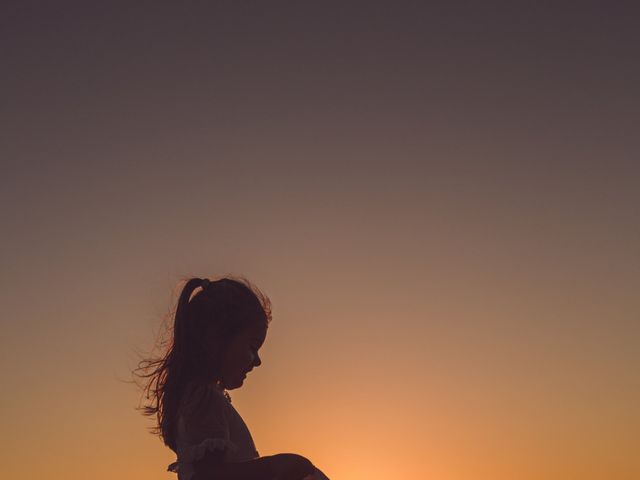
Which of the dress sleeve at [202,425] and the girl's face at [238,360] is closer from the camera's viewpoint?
the dress sleeve at [202,425]

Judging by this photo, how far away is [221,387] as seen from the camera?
172 inches

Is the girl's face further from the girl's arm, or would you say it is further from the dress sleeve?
the girl's arm

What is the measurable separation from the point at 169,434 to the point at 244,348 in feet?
1.77

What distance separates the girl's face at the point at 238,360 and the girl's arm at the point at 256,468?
1.32 ft

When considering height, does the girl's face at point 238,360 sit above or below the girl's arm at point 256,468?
above

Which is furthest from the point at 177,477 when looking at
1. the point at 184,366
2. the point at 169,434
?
the point at 184,366

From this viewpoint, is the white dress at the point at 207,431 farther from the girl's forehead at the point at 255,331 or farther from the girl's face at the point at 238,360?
the girl's forehead at the point at 255,331

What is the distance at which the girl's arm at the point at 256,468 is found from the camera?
3580 mm

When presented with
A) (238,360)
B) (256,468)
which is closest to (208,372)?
(238,360)

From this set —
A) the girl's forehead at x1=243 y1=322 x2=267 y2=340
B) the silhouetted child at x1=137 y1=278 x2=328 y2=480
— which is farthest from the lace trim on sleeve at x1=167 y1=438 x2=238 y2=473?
the girl's forehead at x1=243 y1=322 x2=267 y2=340

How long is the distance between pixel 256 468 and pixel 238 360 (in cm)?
70

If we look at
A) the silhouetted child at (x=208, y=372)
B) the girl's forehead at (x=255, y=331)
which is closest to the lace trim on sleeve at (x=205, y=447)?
the silhouetted child at (x=208, y=372)

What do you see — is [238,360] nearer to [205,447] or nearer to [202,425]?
[202,425]

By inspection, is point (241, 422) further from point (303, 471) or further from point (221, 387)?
point (303, 471)
